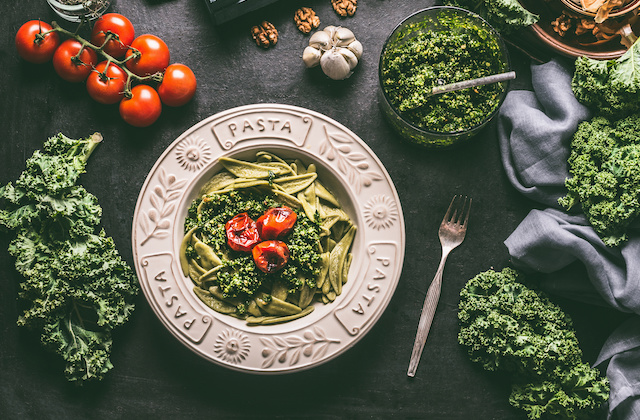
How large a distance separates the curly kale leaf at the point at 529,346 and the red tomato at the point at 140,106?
2.46 metres

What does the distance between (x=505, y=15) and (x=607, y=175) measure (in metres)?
1.19

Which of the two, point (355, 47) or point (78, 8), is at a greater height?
point (78, 8)

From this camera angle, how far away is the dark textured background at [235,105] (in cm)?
332

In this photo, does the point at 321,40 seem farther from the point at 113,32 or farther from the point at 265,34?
the point at 113,32

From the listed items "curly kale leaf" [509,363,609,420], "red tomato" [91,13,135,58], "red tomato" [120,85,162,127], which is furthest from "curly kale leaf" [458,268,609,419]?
"red tomato" [91,13,135,58]

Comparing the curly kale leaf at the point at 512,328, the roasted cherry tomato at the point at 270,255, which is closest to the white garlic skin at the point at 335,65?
the roasted cherry tomato at the point at 270,255

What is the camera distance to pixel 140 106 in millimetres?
3195

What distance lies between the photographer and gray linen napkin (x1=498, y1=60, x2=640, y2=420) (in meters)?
3.04

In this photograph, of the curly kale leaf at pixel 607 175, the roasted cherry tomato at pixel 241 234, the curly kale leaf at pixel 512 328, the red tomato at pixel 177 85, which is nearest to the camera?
the curly kale leaf at pixel 607 175

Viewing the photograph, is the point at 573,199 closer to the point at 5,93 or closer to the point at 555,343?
the point at 555,343

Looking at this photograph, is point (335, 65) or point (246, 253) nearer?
point (246, 253)

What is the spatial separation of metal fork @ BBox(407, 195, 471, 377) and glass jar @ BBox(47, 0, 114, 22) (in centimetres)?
272

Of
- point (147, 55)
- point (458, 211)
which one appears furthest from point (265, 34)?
point (458, 211)

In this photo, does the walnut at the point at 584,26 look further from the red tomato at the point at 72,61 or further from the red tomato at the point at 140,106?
the red tomato at the point at 72,61
